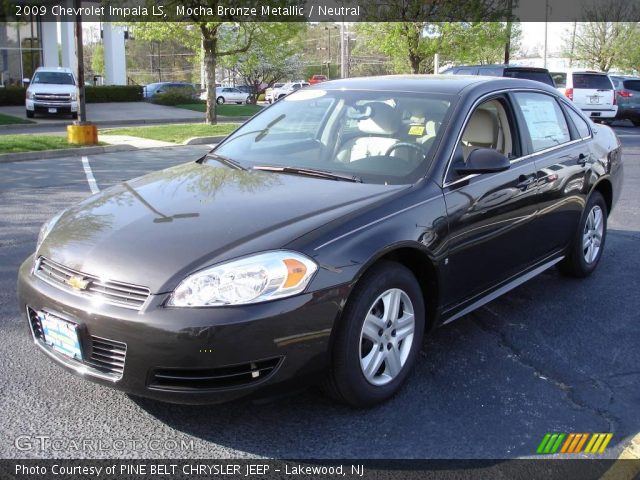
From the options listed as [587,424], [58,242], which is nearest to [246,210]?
[58,242]

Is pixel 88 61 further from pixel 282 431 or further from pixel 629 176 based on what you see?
pixel 282 431

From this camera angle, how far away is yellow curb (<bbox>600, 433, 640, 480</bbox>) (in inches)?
112

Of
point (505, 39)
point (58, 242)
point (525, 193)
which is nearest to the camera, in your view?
point (58, 242)

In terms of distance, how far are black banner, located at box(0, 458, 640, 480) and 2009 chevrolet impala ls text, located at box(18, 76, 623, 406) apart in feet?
0.95

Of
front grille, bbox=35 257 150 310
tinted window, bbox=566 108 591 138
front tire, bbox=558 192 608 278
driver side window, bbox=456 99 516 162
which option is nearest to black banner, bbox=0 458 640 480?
front grille, bbox=35 257 150 310

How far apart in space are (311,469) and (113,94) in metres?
34.7

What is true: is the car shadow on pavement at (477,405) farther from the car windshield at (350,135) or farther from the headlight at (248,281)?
the car windshield at (350,135)

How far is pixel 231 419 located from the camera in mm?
3176

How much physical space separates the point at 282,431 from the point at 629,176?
9745mm

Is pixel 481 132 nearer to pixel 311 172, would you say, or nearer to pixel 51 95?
pixel 311 172

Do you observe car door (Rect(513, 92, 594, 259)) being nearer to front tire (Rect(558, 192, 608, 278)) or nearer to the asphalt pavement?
front tire (Rect(558, 192, 608, 278))

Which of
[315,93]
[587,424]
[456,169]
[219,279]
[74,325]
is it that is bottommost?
[587,424]

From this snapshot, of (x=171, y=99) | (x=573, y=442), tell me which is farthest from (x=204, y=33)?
(x=573, y=442)

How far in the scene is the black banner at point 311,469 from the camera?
9.04 feet
